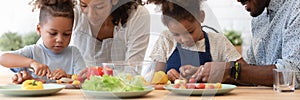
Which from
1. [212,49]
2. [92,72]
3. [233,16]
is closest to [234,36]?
[233,16]

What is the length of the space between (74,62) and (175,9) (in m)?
0.49

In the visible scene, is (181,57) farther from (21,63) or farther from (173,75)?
(21,63)

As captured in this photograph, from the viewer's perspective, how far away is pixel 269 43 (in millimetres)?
1688

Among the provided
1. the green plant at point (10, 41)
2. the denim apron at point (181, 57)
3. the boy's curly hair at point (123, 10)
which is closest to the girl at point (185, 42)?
the denim apron at point (181, 57)

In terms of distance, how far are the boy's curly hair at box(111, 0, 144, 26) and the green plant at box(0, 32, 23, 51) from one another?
146 centimetres

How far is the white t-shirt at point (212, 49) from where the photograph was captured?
5.62 feet

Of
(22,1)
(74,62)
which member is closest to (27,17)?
(22,1)

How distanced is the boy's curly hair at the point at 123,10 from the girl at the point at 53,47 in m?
0.17

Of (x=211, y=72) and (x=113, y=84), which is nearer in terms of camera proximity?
(x=113, y=84)

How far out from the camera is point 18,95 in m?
1.23

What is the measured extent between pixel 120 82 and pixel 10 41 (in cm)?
214

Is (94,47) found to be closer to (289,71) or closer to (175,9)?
(175,9)

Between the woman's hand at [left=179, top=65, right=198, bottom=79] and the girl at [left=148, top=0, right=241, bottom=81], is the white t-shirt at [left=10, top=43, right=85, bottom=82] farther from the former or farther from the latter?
the woman's hand at [left=179, top=65, right=198, bottom=79]

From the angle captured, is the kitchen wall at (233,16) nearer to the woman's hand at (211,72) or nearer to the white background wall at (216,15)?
the white background wall at (216,15)
